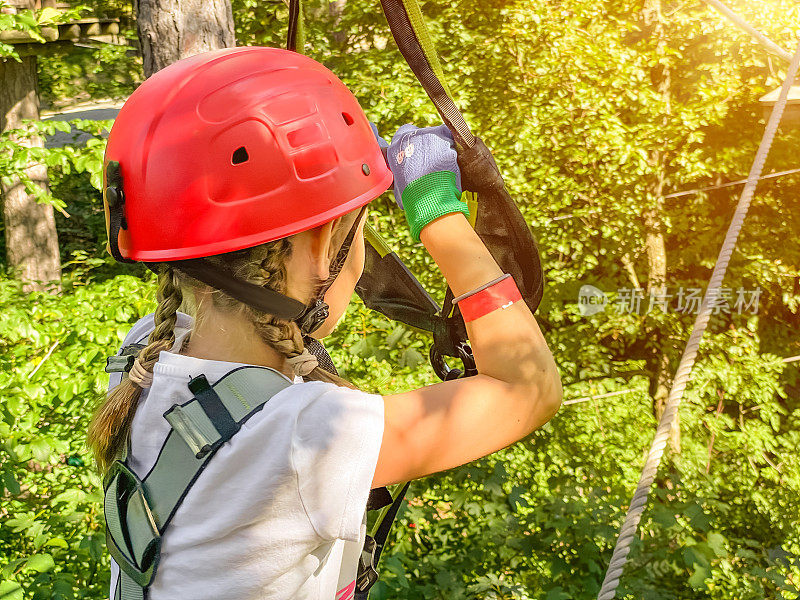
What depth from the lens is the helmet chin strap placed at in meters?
1.12

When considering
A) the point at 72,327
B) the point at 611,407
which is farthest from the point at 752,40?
the point at 72,327

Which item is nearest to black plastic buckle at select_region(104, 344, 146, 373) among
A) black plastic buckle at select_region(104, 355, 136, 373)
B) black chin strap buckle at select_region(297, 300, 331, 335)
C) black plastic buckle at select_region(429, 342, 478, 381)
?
black plastic buckle at select_region(104, 355, 136, 373)

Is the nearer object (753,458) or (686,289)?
(753,458)

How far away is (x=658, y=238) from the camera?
871 cm

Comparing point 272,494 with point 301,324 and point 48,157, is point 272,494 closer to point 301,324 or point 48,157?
point 301,324

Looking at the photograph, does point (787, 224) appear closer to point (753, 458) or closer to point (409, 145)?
point (753, 458)

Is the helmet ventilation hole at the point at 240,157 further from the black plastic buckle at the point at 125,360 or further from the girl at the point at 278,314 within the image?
the black plastic buckle at the point at 125,360

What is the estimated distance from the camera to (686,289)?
8828mm

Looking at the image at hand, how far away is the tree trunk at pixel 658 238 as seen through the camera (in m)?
7.73

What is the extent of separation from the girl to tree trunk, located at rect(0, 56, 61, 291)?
8.58 meters

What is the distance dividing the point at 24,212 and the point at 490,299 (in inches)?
383

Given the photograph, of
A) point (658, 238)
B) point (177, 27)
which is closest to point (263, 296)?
point (177, 27)

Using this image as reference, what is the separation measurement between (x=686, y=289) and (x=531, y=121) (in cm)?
366

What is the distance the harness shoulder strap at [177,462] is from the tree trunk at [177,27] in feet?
8.17
